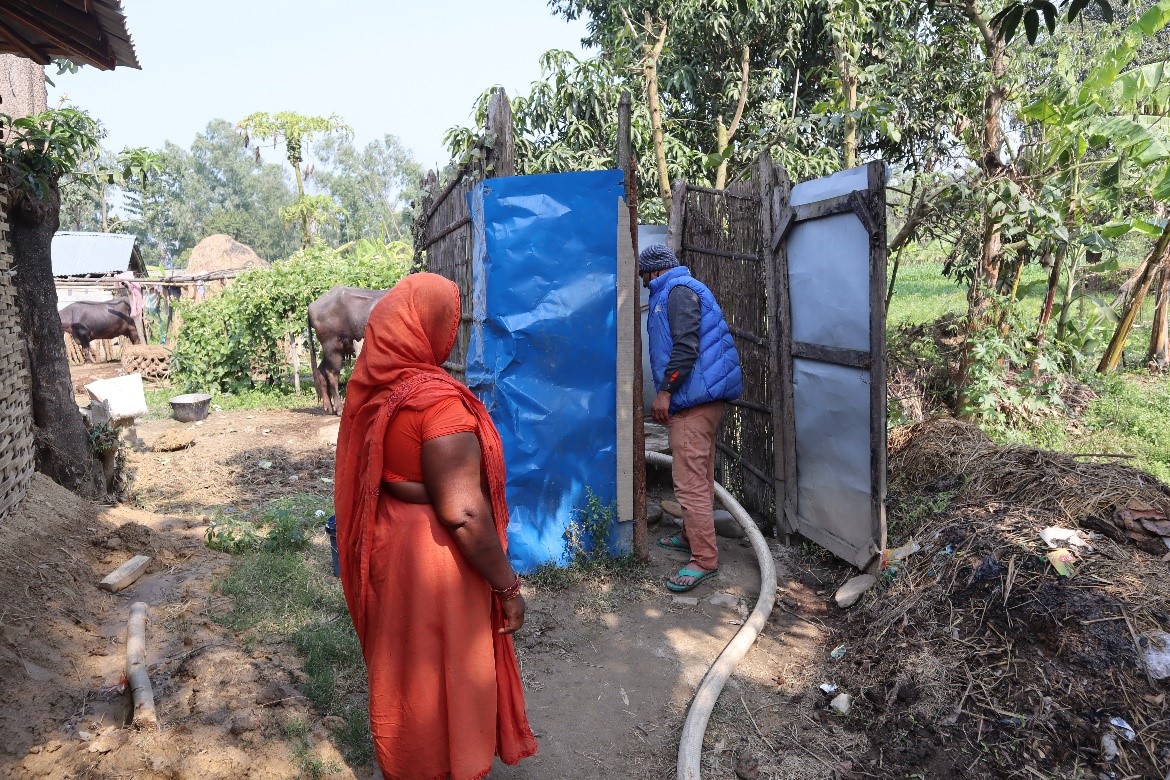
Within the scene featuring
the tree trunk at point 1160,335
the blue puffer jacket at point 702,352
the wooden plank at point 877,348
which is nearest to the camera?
the wooden plank at point 877,348

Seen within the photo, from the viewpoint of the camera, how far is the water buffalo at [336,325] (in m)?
11.2

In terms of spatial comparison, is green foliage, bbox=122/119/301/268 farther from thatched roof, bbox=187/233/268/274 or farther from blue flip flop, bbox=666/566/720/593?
blue flip flop, bbox=666/566/720/593

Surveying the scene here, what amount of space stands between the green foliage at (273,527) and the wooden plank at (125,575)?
0.63 metres

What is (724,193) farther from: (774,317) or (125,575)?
(125,575)

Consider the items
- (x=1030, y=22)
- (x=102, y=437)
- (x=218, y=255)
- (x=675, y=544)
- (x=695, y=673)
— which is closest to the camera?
(x=1030, y=22)

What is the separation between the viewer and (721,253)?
19.8 ft

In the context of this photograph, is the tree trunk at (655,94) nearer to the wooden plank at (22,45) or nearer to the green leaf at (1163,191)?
the green leaf at (1163,191)

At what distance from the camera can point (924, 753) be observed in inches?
118

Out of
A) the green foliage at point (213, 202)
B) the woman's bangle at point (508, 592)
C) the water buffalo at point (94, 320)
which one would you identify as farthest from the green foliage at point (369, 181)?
the woman's bangle at point (508, 592)

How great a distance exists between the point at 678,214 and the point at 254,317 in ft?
30.4

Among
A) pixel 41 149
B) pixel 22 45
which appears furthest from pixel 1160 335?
pixel 41 149

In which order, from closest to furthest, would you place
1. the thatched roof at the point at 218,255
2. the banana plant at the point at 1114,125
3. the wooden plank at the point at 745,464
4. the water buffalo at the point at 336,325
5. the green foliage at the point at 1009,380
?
the wooden plank at the point at 745,464 < the banana plant at the point at 1114,125 < the green foliage at the point at 1009,380 < the water buffalo at the point at 336,325 < the thatched roof at the point at 218,255

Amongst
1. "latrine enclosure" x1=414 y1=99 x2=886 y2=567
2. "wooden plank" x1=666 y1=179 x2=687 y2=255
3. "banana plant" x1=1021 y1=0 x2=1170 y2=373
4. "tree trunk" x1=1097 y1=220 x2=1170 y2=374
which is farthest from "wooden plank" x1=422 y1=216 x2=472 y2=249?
"tree trunk" x1=1097 y1=220 x2=1170 y2=374

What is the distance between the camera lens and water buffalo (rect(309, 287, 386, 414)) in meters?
11.2
